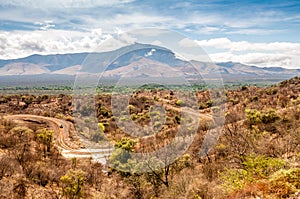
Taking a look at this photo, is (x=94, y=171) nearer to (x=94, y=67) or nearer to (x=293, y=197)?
(x=94, y=67)

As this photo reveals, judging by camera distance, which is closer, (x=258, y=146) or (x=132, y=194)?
(x=132, y=194)

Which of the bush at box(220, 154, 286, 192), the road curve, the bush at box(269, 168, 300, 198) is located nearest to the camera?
the bush at box(269, 168, 300, 198)

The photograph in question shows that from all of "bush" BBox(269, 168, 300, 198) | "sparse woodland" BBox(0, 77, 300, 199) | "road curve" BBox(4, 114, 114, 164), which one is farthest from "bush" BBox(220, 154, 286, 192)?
"road curve" BBox(4, 114, 114, 164)

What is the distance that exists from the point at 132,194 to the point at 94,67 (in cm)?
914

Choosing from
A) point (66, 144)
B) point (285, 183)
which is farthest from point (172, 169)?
point (66, 144)

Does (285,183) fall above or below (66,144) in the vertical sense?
above

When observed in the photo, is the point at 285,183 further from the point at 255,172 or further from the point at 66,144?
the point at 66,144

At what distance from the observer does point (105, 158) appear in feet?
86.6

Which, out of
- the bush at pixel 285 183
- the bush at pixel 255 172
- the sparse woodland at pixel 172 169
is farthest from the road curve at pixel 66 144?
→ the bush at pixel 285 183

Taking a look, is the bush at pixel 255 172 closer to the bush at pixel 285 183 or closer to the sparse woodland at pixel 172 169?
the sparse woodland at pixel 172 169

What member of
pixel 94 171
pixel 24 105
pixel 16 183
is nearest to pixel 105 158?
pixel 94 171

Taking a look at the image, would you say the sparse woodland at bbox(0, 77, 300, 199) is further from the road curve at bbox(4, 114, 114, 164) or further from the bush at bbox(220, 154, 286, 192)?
the road curve at bbox(4, 114, 114, 164)

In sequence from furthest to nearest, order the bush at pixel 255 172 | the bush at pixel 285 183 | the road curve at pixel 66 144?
the road curve at pixel 66 144
the bush at pixel 255 172
the bush at pixel 285 183

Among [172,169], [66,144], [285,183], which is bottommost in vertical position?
[66,144]
